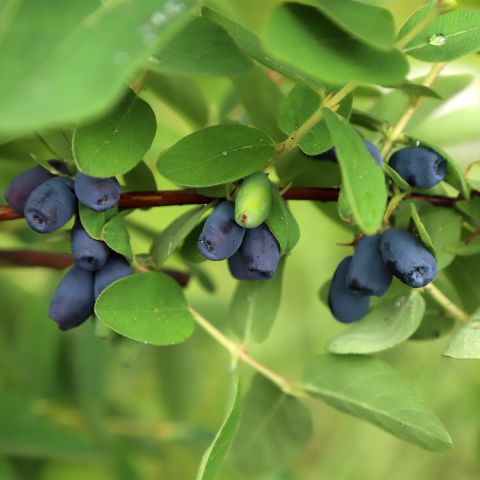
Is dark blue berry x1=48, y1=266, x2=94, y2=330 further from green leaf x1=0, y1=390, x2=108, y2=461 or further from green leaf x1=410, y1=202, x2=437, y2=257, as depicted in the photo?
green leaf x1=0, y1=390, x2=108, y2=461

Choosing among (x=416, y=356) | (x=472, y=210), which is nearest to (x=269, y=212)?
(x=472, y=210)

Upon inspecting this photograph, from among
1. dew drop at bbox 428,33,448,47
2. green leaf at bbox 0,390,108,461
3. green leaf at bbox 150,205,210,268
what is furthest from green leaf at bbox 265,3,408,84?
green leaf at bbox 0,390,108,461

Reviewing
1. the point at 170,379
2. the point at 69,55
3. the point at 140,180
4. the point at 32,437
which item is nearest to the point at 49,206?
the point at 140,180

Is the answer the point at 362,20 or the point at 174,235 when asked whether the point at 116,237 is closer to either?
the point at 174,235

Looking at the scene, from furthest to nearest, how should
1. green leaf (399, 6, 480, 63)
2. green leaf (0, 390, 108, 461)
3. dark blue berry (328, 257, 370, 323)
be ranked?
green leaf (0, 390, 108, 461) → dark blue berry (328, 257, 370, 323) → green leaf (399, 6, 480, 63)

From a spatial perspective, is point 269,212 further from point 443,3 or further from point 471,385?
point 471,385

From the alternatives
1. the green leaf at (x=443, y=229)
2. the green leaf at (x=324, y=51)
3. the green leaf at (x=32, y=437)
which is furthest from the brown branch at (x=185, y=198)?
the green leaf at (x=32, y=437)
